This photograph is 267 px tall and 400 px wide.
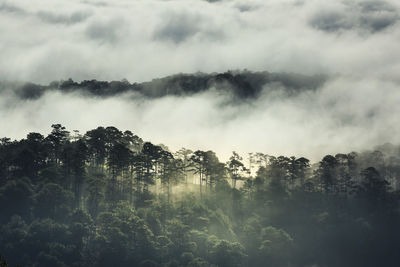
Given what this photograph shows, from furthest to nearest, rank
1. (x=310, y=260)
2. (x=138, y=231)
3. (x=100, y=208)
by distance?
(x=310, y=260) → (x=100, y=208) → (x=138, y=231)

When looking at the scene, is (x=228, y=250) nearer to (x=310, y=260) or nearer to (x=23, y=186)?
(x=310, y=260)

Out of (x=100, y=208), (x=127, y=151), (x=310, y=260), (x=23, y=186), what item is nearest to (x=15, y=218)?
(x=23, y=186)

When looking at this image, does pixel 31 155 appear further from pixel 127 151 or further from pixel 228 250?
pixel 228 250

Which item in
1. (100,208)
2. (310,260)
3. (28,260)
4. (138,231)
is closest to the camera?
(28,260)

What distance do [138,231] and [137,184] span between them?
31.7m

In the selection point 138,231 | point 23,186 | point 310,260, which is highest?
point 23,186

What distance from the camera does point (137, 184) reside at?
196 metres

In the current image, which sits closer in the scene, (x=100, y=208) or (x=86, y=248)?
(x=86, y=248)

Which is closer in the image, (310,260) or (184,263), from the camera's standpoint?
(184,263)

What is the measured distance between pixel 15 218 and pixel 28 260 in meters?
14.9

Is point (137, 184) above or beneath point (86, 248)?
above

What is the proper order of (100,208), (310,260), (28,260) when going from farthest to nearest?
(310,260)
(100,208)
(28,260)

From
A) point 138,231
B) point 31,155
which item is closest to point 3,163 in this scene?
point 31,155

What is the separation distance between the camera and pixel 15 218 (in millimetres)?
165000
